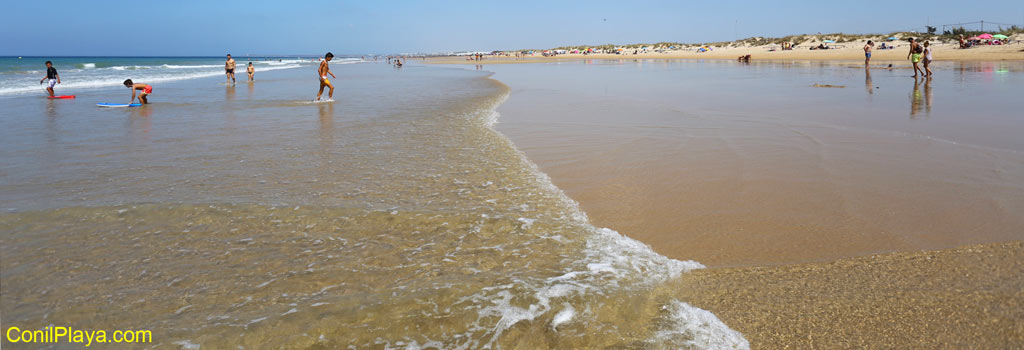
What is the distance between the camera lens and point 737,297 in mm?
3346

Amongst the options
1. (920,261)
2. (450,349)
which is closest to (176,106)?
(450,349)

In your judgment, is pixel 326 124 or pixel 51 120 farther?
pixel 51 120

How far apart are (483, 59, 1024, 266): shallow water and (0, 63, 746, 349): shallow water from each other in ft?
2.28

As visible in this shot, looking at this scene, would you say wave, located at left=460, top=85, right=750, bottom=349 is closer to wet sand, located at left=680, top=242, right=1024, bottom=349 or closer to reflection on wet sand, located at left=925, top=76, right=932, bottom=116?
wet sand, located at left=680, top=242, right=1024, bottom=349

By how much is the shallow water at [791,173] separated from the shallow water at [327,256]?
696 millimetres

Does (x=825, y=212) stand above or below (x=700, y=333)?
above

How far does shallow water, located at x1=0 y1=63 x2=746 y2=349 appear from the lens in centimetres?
303

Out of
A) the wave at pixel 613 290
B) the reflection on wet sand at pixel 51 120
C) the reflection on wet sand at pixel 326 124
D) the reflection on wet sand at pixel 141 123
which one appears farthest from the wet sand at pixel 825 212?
the reflection on wet sand at pixel 51 120

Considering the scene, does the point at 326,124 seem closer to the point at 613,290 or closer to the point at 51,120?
the point at 51,120

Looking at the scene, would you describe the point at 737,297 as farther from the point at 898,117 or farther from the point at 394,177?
the point at 898,117

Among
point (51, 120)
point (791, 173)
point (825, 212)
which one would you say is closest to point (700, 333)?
point (825, 212)

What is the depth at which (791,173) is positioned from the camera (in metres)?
6.48

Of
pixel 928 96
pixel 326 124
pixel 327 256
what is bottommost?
pixel 327 256

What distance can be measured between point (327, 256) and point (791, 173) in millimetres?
5279
